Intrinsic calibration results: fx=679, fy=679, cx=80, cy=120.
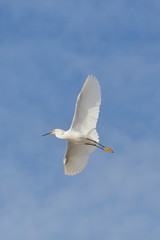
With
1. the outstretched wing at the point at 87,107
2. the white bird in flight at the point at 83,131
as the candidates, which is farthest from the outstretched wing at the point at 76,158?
the outstretched wing at the point at 87,107

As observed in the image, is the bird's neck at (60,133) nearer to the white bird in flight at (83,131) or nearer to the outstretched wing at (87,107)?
the white bird in flight at (83,131)

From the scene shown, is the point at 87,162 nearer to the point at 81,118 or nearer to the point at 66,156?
the point at 66,156

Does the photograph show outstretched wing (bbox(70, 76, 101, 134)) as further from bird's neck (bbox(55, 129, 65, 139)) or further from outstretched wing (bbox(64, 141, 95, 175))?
outstretched wing (bbox(64, 141, 95, 175))

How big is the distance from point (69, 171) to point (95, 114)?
12.7 ft

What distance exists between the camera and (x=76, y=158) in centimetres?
3128

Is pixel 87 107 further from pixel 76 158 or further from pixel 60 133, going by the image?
pixel 76 158

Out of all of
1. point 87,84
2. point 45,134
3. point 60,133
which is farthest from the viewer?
point 45,134

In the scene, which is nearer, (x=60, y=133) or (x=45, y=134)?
(x=60, y=133)

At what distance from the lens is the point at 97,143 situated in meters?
29.2

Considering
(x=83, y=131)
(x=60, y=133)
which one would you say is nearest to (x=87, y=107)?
(x=83, y=131)

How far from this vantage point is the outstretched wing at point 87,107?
91.7ft

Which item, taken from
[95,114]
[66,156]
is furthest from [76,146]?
[95,114]

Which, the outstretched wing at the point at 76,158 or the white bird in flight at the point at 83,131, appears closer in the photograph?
the white bird in flight at the point at 83,131

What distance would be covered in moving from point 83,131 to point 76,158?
7.64 feet
